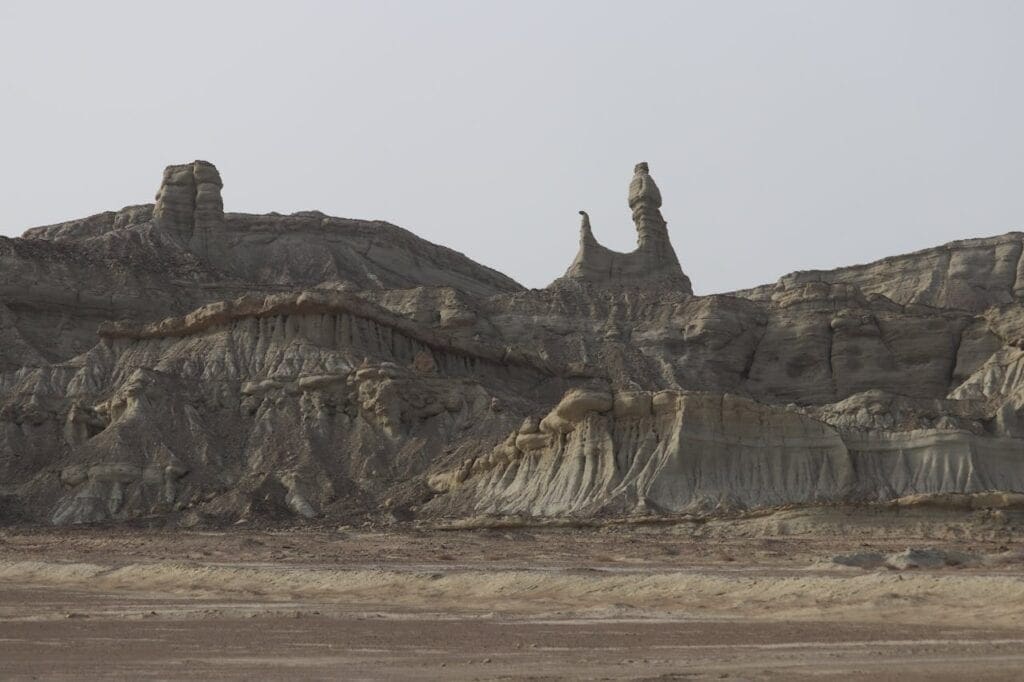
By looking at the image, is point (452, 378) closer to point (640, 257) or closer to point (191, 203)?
point (640, 257)

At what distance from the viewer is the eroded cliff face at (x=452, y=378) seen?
44344mm

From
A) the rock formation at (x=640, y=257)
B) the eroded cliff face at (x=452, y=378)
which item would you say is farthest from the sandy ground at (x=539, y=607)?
the rock formation at (x=640, y=257)

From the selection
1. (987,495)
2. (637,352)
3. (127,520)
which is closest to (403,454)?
(127,520)

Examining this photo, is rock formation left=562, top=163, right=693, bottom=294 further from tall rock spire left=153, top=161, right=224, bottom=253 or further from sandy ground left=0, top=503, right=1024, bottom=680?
sandy ground left=0, top=503, right=1024, bottom=680

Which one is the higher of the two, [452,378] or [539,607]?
[452,378]

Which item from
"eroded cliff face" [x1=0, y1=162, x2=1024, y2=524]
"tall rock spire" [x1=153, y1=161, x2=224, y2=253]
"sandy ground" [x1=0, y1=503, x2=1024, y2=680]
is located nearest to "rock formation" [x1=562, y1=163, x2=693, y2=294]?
"eroded cliff face" [x1=0, y1=162, x2=1024, y2=524]

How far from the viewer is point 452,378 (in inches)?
2361

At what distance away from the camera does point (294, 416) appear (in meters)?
57.2

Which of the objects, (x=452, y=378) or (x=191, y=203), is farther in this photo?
(x=191, y=203)

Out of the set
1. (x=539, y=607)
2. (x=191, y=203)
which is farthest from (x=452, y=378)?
(x=191, y=203)

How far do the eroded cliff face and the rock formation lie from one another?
214 millimetres

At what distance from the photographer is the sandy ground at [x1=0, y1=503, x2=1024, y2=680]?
1642 centimetres

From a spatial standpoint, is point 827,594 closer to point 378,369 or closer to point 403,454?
point 403,454

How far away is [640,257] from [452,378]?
128 ft
